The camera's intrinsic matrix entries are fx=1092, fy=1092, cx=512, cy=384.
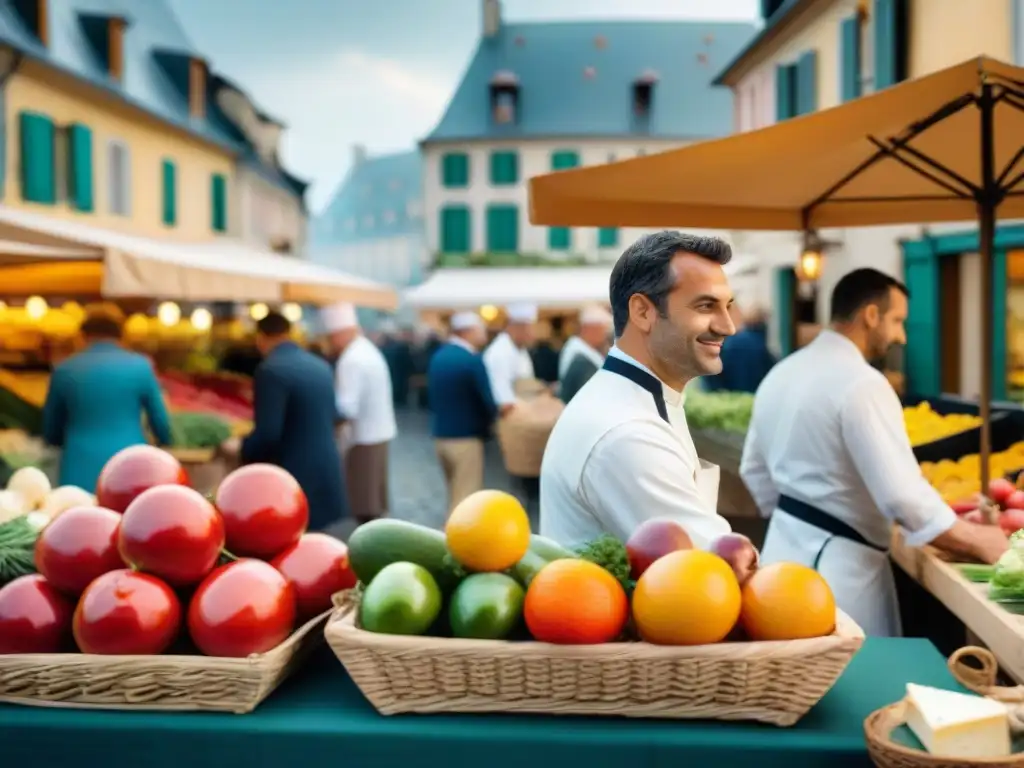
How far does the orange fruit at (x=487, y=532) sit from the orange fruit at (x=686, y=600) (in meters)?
0.26

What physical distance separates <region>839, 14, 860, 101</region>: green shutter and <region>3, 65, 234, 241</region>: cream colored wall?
11.6 meters

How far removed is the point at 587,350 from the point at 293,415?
2785 millimetres

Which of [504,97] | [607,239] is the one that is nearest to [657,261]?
[607,239]

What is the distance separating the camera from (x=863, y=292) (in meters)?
3.64

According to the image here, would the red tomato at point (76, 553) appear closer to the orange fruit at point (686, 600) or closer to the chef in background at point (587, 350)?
the orange fruit at point (686, 600)

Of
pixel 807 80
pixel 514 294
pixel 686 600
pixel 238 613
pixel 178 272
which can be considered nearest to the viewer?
pixel 686 600

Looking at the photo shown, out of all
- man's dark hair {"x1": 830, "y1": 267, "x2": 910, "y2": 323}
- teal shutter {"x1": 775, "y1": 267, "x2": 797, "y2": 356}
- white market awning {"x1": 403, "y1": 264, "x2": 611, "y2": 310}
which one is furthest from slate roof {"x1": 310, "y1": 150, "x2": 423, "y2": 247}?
man's dark hair {"x1": 830, "y1": 267, "x2": 910, "y2": 323}

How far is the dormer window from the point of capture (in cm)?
3550

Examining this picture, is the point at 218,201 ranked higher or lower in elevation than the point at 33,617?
higher

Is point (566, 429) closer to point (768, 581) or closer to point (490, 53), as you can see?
point (768, 581)

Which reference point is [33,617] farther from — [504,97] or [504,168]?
[504,97]

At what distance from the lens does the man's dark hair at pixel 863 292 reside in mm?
3623

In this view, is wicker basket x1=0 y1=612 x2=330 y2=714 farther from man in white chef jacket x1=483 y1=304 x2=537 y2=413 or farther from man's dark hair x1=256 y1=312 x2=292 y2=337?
man in white chef jacket x1=483 y1=304 x2=537 y2=413

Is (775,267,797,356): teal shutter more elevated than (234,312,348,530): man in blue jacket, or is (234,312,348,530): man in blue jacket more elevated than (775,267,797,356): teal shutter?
(775,267,797,356): teal shutter
